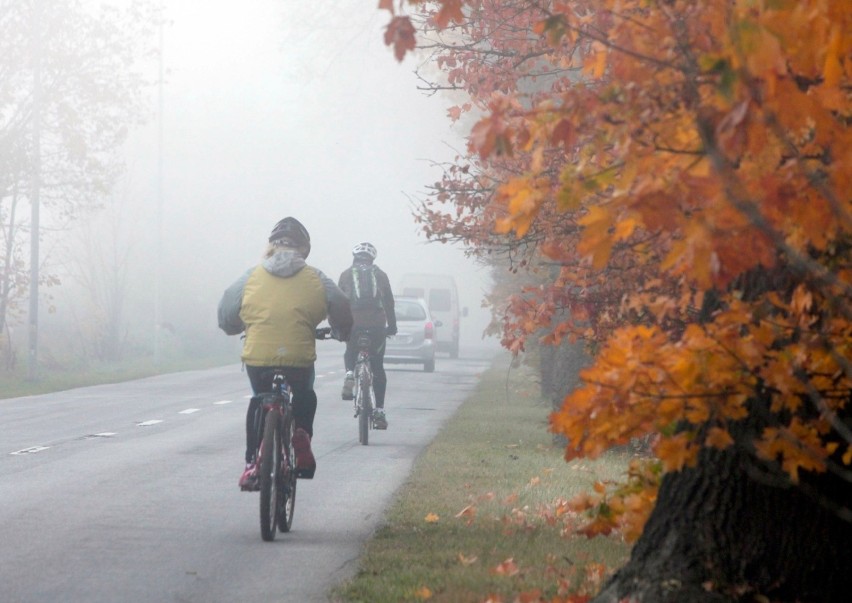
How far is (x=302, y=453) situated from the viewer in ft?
28.9

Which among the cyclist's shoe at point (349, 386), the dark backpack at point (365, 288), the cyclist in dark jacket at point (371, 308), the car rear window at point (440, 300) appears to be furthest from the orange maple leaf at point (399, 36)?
the car rear window at point (440, 300)

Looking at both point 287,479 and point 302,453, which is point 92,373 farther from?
point 287,479

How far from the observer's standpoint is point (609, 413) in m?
4.38

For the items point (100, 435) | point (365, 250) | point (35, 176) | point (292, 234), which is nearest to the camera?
point (292, 234)

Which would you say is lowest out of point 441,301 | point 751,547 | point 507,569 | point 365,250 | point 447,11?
point 507,569

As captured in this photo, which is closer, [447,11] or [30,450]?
[447,11]

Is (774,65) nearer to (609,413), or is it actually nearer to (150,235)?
(609,413)

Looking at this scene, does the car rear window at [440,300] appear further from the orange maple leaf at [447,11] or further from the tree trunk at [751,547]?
the orange maple leaf at [447,11]

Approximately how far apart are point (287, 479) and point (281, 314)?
0.96 meters

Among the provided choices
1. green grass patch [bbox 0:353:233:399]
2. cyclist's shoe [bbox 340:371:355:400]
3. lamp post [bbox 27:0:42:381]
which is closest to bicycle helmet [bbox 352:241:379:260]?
cyclist's shoe [bbox 340:371:355:400]

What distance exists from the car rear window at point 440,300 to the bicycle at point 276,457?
131 feet

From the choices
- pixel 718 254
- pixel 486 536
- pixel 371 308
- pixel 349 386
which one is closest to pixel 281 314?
pixel 486 536

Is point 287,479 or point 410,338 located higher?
point 410,338

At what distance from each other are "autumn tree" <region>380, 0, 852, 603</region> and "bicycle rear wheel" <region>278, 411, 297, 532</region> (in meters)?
2.98
